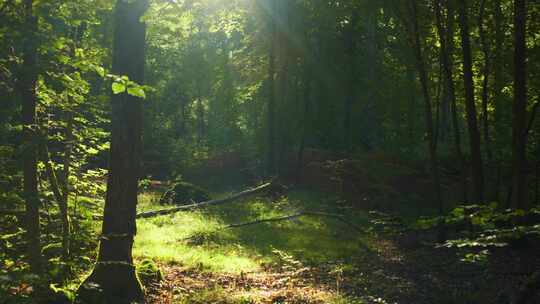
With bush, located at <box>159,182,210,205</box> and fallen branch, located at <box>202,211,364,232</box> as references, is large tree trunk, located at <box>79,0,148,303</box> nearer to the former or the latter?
fallen branch, located at <box>202,211,364,232</box>

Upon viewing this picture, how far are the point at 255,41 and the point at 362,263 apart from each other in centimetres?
1951

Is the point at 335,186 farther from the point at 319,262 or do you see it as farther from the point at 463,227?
the point at 319,262

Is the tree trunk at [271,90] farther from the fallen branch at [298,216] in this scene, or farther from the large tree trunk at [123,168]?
the large tree trunk at [123,168]

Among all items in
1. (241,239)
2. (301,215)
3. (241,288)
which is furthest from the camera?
(301,215)

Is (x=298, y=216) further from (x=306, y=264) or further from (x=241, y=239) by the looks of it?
(x=306, y=264)

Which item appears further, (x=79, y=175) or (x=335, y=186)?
(x=335, y=186)

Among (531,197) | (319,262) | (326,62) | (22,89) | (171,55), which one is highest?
(171,55)

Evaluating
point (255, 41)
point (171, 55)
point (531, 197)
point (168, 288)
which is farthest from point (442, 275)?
point (171, 55)

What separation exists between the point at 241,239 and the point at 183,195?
336 inches

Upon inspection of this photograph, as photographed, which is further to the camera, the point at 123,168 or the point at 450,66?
the point at 450,66

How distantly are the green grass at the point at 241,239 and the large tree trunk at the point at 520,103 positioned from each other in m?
4.74

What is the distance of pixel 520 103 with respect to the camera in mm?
11781

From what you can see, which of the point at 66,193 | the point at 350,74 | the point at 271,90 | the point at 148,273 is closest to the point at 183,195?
the point at 271,90

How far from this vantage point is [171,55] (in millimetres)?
54594
